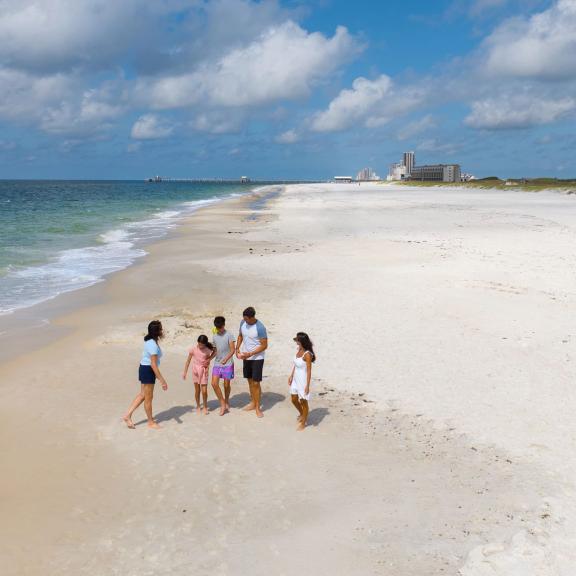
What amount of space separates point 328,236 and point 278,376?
20543 millimetres

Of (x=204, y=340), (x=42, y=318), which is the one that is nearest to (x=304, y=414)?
(x=204, y=340)

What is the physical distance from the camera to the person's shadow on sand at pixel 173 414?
8.86 metres

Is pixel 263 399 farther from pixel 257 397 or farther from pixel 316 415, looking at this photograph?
pixel 316 415

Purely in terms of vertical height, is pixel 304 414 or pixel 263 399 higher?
pixel 304 414

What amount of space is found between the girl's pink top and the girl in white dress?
153 cm

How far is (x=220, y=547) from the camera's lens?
5.80m

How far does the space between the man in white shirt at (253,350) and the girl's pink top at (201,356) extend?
0.50 m

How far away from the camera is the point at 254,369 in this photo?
8.99 meters

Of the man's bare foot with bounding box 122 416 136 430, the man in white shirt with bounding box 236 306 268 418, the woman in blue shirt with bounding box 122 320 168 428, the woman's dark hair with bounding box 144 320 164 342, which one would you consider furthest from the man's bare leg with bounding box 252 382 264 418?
the man's bare foot with bounding box 122 416 136 430

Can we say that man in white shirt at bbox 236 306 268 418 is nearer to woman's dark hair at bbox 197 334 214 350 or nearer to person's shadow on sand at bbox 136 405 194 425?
woman's dark hair at bbox 197 334 214 350

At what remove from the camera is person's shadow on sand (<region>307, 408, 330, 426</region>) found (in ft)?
28.6

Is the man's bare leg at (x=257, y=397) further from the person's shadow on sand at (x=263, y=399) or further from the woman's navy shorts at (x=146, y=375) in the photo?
the woman's navy shorts at (x=146, y=375)

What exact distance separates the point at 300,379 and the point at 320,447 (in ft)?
3.52

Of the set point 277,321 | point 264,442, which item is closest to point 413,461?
point 264,442
